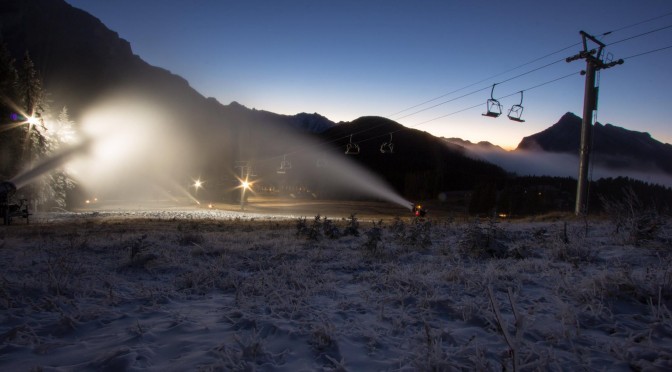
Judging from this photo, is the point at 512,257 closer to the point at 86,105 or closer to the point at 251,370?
the point at 251,370

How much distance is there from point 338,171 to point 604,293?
491ft

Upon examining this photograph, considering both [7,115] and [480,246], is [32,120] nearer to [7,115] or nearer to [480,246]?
[7,115]

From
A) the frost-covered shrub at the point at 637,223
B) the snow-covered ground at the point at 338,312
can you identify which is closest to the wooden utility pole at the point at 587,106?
the frost-covered shrub at the point at 637,223

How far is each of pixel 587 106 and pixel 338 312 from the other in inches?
884

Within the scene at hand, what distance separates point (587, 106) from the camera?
790 inches

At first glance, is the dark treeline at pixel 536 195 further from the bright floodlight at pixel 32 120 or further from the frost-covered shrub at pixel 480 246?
the bright floodlight at pixel 32 120

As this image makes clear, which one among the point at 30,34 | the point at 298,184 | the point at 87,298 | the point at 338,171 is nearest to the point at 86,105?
the point at 30,34

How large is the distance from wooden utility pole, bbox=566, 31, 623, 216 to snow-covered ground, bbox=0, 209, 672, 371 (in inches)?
497

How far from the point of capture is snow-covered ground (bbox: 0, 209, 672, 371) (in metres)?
3.46

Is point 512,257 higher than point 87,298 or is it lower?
higher

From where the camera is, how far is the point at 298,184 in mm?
136250

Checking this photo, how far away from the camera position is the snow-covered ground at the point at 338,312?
3.46 metres

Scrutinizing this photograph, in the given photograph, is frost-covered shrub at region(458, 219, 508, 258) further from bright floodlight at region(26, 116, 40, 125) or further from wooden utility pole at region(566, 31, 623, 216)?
bright floodlight at region(26, 116, 40, 125)

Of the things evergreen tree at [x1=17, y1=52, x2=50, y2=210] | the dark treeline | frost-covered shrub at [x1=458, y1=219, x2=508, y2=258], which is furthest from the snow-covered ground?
the dark treeline
